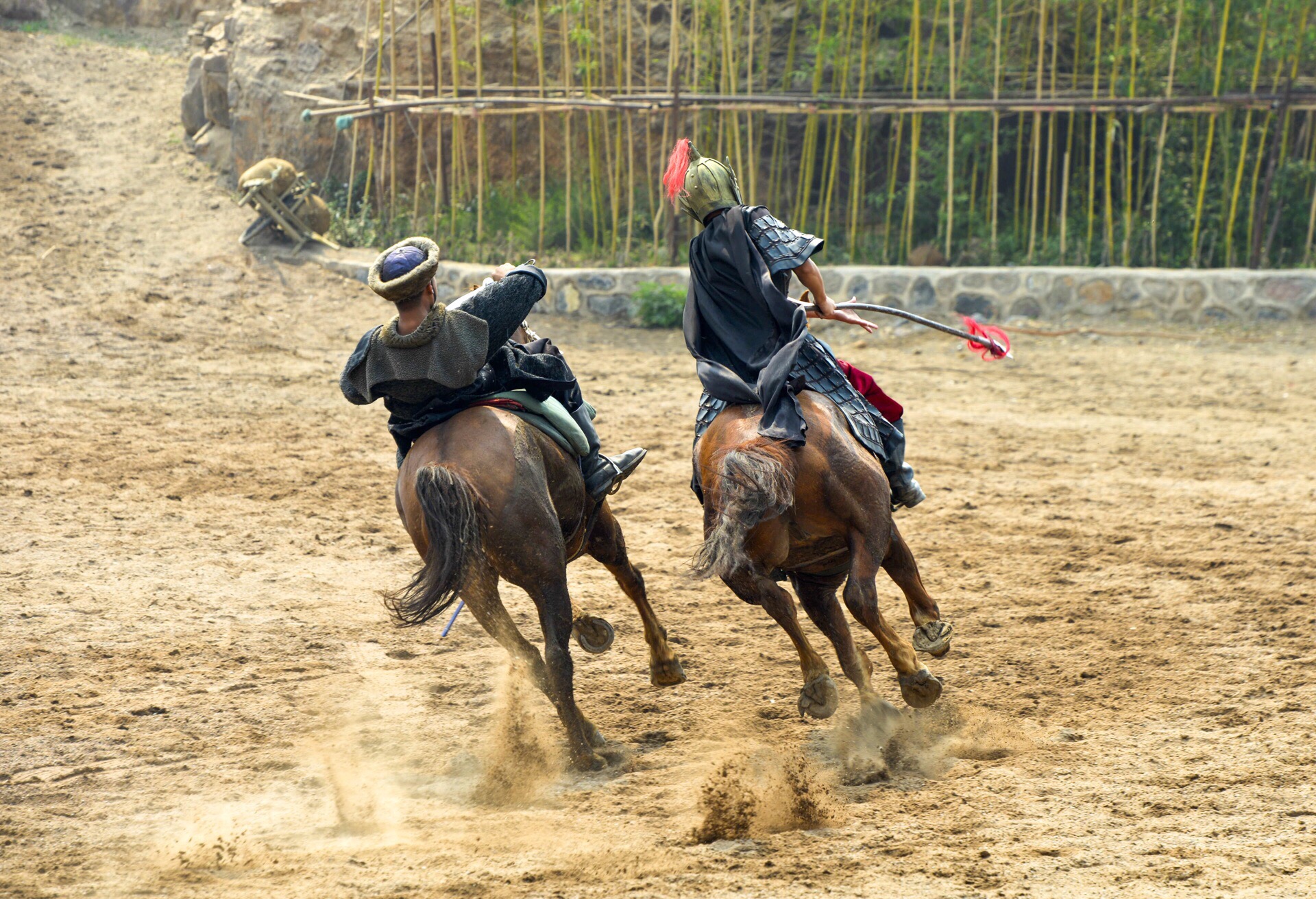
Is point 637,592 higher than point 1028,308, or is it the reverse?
point 1028,308

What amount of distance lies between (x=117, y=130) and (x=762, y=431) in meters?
13.6

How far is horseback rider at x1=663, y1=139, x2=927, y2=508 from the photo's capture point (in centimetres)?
428

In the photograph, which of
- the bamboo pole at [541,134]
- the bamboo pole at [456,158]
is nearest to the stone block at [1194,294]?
the bamboo pole at [541,134]

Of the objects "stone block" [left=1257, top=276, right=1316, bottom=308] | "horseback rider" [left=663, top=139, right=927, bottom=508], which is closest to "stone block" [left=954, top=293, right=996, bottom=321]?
"stone block" [left=1257, top=276, right=1316, bottom=308]

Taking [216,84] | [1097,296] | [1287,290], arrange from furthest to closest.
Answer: [216,84] → [1097,296] → [1287,290]

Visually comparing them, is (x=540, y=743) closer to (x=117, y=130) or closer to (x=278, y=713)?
(x=278, y=713)

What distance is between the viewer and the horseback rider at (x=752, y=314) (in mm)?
4281

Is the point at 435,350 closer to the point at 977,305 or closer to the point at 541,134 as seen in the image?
the point at 977,305

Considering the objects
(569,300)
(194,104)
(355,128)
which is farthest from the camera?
(194,104)

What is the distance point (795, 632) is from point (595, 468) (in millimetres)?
1028

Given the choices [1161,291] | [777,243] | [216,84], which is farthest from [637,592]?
[216,84]

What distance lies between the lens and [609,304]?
11.9 metres

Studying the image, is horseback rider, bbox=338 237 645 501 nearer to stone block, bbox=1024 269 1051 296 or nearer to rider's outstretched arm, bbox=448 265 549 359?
rider's outstretched arm, bbox=448 265 549 359

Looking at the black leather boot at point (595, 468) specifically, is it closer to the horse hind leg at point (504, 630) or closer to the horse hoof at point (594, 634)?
the horse hoof at point (594, 634)
